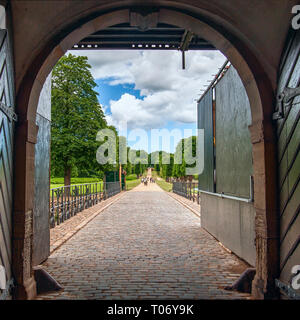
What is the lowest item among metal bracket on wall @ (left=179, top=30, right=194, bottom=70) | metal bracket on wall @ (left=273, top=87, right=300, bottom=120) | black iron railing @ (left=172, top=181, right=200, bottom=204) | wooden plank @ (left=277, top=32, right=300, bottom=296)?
black iron railing @ (left=172, top=181, right=200, bottom=204)

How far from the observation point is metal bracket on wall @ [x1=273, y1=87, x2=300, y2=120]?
373 centimetres

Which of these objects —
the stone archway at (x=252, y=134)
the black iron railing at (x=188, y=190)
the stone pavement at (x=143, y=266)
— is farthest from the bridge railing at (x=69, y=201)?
the black iron railing at (x=188, y=190)

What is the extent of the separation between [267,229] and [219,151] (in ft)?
13.6

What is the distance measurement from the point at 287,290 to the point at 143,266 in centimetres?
275

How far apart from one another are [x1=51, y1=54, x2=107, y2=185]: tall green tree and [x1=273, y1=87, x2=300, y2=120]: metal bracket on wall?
17334mm

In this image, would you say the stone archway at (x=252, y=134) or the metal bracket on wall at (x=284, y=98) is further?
the stone archway at (x=252, y=134)

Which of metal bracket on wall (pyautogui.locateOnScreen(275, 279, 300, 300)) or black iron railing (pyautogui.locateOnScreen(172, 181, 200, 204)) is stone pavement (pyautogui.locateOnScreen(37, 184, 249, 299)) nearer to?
metal bracket on wall (pyautogui.locateOnScreen(275, 279, 300, 300))

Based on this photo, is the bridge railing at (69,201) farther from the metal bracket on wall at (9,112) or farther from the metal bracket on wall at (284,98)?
the metal bracket on wall at (284,98)

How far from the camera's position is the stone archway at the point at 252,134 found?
4129 millimetres

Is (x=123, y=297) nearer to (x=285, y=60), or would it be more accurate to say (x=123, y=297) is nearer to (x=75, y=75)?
(x=285, y=60)

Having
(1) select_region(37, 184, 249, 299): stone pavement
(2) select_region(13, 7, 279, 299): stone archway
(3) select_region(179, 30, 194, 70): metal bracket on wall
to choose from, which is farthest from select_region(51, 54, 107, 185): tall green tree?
(2) select_region(13, 7, 279, 299): stone archway

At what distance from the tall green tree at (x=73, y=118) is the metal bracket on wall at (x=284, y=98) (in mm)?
17334

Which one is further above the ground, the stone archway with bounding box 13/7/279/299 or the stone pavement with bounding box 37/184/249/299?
the stone archway with bounding box 13/7/279/299

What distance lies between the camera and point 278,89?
4.28 meters
